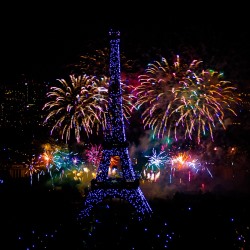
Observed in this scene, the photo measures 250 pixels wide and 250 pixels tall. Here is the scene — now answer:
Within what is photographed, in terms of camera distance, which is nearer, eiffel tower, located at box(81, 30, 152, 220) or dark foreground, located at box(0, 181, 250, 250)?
dark foreground, located at box(0, 181, 250, 250)

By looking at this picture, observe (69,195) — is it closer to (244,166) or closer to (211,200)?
(211,200)

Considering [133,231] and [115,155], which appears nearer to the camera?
[133,231]

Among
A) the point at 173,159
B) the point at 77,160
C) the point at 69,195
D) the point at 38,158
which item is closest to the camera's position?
the point at 69,195

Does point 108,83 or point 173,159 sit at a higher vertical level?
point 108,83

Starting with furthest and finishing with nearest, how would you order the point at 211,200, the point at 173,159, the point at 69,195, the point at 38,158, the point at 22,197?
the point at 173,159 < the point at 38,158 < the point at 69,195 < the point at 22,197 < the point at 211,200

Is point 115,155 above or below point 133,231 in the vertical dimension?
above

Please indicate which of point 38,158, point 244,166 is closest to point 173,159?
point 244,166

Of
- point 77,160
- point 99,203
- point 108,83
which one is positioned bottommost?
point 99,203

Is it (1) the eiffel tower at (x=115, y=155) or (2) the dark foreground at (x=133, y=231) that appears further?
(1) the eiffel tower at (x=115, y=155)
